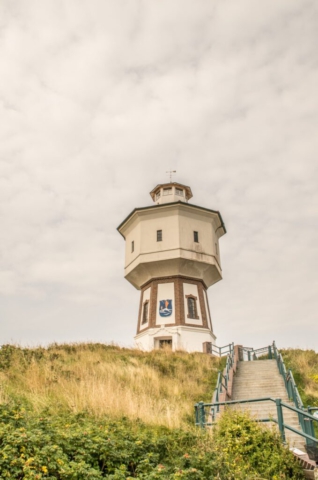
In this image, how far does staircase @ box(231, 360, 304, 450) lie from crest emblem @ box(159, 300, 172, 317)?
8801mm

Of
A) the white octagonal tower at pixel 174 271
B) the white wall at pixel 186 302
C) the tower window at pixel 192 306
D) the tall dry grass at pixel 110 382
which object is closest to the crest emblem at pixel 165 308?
the white octagonal tower at pixel 174 271

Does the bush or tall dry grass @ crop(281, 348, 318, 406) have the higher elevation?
tall dry grass @ crop(281, 348, 318, 406)

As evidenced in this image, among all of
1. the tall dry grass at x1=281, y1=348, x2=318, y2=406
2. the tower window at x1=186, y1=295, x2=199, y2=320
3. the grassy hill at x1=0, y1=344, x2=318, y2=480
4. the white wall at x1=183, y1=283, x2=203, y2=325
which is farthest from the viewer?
the tower window at x1=186, y1=295, x2=199, y2=320

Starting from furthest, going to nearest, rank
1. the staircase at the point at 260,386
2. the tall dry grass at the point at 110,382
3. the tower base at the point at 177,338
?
1. the tower base at the point at 177,338
2. the staircase at the point at 260,386
3. the tall dry grass at the point at 110,382

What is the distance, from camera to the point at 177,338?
93.5 ft

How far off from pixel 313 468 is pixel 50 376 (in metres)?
9.37

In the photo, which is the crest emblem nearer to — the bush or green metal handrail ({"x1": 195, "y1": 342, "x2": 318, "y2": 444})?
green metal handrail ({"x1": 195, "y1": 342, "x2": 318, "y2": 444})

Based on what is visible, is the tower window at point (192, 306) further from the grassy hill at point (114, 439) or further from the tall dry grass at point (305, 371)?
the grassy hill at point (114, 439)

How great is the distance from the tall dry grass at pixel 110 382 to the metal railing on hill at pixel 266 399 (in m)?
0.57

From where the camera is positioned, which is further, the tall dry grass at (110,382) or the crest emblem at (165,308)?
the crest emblem at (165,308)

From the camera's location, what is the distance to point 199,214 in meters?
32.8

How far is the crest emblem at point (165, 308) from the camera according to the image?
1176 inches

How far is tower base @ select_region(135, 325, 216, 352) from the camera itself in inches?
1121

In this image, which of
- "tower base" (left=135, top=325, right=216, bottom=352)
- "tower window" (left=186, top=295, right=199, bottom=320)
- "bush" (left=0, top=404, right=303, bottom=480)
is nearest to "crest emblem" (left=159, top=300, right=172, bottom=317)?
"tower base" (left=135, top=325, right=216, bottom=352)
